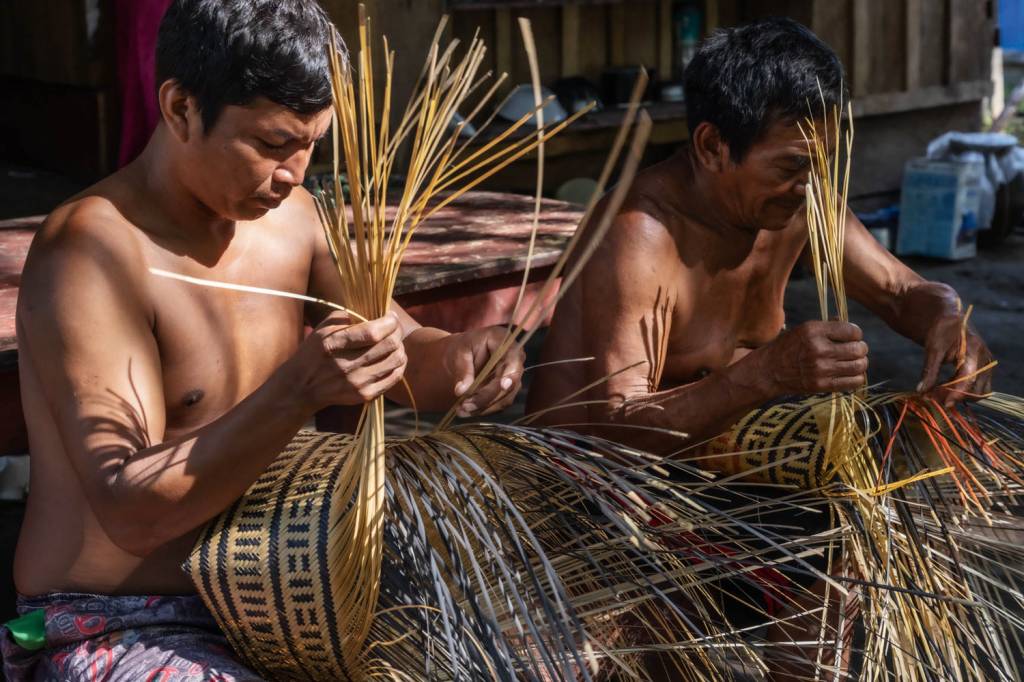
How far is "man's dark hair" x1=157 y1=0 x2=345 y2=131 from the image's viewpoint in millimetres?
1504

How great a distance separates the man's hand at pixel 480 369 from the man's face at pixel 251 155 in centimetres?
33

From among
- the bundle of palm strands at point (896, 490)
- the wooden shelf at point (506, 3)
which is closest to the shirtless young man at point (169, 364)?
the bundle of palm strands at point (896, 490)

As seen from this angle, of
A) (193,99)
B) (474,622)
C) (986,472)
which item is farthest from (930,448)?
(193,99)

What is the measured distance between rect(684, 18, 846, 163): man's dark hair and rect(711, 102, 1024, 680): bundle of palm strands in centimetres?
5

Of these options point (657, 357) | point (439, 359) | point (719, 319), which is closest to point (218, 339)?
point (439, 359)

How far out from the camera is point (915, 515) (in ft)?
6.52

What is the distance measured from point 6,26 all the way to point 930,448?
14.4ft

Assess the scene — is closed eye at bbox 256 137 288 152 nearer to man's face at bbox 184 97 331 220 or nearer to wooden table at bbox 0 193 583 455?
man's face at bbox 184 97 331 220

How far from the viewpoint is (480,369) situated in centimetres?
175

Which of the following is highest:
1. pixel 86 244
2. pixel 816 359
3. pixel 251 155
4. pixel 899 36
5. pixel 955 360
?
pixel 899 36

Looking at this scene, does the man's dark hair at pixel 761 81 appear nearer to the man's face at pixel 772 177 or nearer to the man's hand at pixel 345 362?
the man's face at pixel 772 177

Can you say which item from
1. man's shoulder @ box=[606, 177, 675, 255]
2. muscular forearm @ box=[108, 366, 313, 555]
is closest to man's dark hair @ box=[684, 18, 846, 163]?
man's shoulder @ box=[606, 177, 675, 255]

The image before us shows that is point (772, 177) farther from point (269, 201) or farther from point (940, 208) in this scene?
point (940, 208)

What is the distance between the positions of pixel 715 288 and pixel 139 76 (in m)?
2.41
